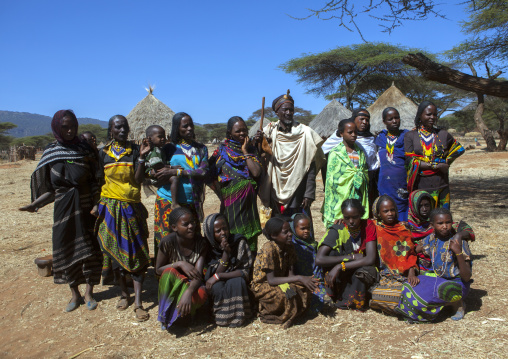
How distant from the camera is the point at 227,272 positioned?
3.55m

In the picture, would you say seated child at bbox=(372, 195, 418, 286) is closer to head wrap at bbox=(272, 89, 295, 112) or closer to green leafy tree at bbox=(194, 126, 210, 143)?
head wrap at bbox=(272, 89, 295, 112)

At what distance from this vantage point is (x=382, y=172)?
15.0 ft

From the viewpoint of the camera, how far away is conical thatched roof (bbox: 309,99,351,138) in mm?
14836

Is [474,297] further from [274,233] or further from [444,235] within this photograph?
[274,233]

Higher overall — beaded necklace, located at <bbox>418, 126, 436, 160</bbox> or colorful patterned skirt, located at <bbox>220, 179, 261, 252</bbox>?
beaded necklace, located at <bbox>418, 126, 436, 160</bbox>

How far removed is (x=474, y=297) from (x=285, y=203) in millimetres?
1972

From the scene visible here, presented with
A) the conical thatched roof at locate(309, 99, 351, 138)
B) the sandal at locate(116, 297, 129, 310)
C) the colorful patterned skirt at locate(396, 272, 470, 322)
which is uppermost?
the conical thatched roof at locate(309, 99, 351, 138)

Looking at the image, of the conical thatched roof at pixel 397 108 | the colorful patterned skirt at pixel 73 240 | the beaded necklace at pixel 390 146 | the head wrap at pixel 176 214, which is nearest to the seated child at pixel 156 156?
the head wrap at pixel 176 214

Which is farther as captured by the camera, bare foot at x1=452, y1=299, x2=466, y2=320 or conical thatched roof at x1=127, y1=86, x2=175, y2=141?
conical thatched roof at x1=127, y1=86, x2=175, y2=141

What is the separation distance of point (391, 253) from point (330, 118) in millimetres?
11899

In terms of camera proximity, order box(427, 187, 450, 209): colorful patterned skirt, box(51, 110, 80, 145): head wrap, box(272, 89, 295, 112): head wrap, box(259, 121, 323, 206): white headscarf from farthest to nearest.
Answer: box(427, 187, 450, 209): colorful patterned skirt, box(259, 121, 323, 206): white headscarf, box(272, 89, 295, 112): head wrap, box(51, 110, 80, 145): head wrap

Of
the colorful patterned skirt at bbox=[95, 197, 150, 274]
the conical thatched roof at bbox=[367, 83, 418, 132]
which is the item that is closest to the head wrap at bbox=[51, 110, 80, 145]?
the colorful patterned skirt at bbox=[95, 197, 150, 274]

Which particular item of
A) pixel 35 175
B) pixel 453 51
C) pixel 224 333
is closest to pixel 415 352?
pixel 224 333

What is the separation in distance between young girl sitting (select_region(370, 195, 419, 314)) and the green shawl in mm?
433
